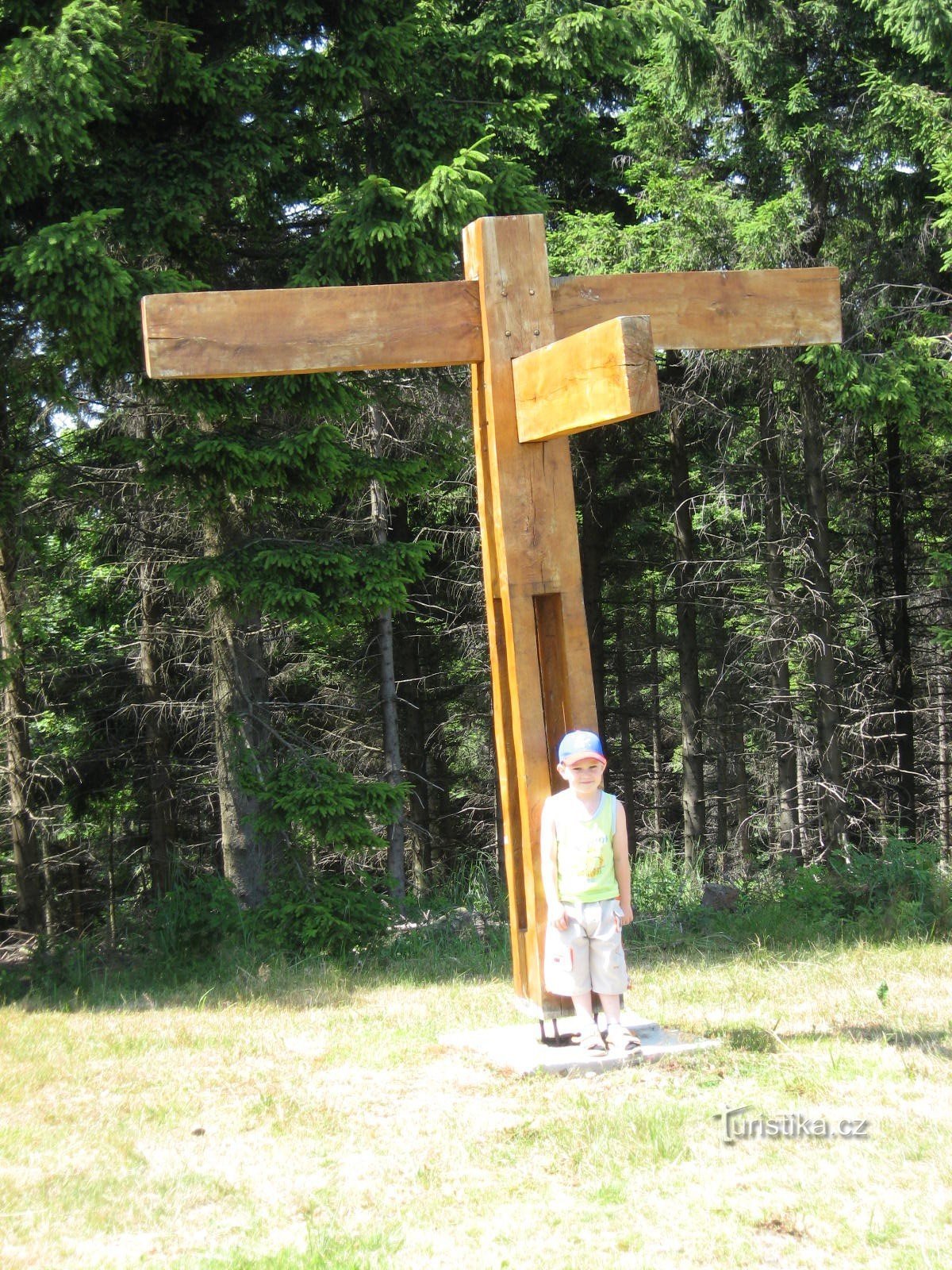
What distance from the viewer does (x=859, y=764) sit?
18.0 m

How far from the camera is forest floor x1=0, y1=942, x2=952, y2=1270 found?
322 cm

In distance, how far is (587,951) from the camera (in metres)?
4.86

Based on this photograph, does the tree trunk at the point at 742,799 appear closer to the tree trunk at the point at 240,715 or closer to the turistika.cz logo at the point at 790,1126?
the tree trunk at the point at 240,715

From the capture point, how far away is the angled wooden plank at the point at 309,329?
4953 millimetres

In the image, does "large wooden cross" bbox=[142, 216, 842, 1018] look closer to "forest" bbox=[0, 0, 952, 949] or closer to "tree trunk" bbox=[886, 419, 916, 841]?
"forest" bbox=[0, 0, 952, 949]

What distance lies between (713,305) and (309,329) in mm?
1762

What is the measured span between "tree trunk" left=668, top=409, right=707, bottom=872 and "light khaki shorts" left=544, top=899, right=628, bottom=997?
11146 millimetres

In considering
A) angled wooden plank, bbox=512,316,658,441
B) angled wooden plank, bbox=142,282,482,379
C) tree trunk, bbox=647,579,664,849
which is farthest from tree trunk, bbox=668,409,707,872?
angled wooden plank, bbox=512,316,658,441

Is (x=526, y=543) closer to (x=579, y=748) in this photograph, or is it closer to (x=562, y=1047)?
(x=579, y=748)

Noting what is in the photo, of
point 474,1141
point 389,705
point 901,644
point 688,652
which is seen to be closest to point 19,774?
point 389,705

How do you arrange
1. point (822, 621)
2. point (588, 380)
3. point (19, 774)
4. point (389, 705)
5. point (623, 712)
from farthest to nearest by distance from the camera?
1. point (623, 712)
2. point (822, 621)
3. point (389, 705)
4. point (19, 774)
5. point (588, 380)

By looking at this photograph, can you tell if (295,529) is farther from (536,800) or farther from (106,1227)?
(106,1227)

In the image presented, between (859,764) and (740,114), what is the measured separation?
9.23 m

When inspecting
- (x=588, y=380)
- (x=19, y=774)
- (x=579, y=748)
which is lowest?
(x=19, y=774)
